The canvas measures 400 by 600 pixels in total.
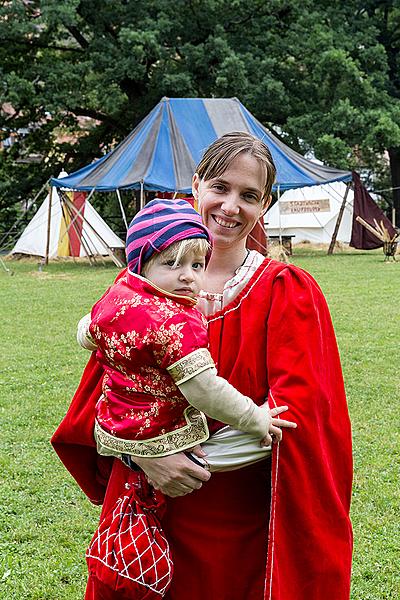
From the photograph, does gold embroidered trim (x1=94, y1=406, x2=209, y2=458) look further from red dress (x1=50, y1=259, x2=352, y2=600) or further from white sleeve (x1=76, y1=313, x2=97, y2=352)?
white sleeve (x1=76, y1=313, x2=97, y2=352)

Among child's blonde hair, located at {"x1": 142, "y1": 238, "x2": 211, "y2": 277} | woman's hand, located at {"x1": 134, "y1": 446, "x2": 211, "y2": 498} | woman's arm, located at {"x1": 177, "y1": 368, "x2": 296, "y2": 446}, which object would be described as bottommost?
woman's hand, located at {"x1": 134, "y1": 446, "x2": 211, "y2": 498}

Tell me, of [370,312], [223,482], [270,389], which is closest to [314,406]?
[270,389]

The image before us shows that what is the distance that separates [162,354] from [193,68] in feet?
66.1

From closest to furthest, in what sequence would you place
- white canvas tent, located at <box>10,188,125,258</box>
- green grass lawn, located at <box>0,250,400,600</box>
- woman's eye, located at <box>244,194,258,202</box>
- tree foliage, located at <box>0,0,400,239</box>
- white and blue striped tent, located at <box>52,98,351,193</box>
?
woman's eye, located at <box>244,194,258,202</box> → green grass lawn, located at <box>0,250,400,600</box> → white and blue striped tent, located at <box>52,98,351,193</box> → white canvas tent, located at <box>10,188,125,258</box> → tree foliage, located at <box>0,0,400,239</box>

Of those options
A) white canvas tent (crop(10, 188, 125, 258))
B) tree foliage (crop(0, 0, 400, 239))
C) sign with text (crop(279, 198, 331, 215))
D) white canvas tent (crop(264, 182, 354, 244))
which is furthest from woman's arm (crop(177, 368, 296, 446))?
sign with text (crop(279, 198, 331, 215))

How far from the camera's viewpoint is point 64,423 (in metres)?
2.13

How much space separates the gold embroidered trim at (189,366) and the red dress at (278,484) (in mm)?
237

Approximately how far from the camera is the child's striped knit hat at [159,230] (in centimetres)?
176

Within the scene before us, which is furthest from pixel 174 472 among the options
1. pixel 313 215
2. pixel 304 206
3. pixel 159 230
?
pixel 304 206

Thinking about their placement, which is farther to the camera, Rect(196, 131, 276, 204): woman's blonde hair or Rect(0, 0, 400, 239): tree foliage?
Rect(0, 0, 400, 239): tree foliage

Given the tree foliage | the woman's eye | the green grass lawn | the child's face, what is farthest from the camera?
the tree foliage

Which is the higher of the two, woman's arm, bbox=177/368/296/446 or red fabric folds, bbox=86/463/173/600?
woman's arm, bbox=177/368/296/446

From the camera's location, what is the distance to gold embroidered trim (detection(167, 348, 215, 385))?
1.64m

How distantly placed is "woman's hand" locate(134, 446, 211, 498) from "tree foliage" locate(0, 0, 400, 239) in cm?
1861
